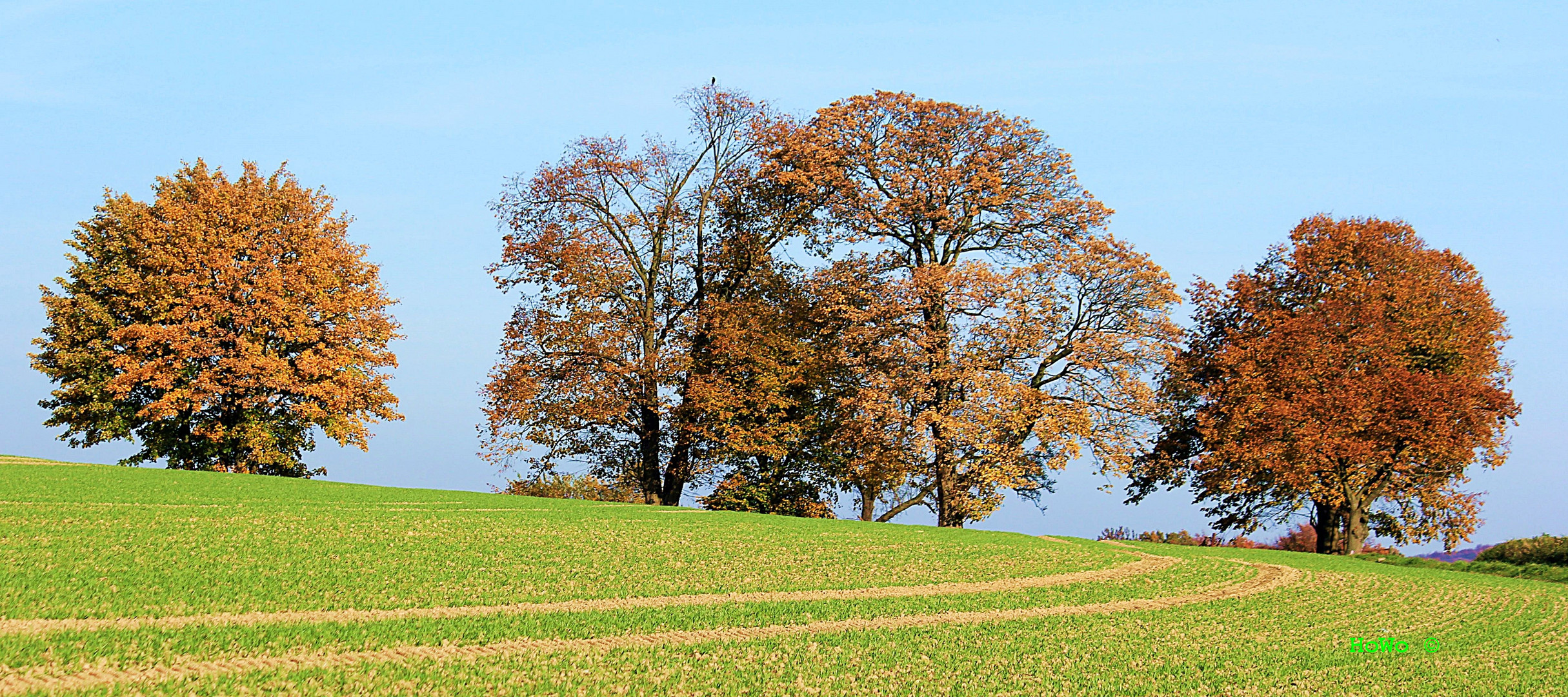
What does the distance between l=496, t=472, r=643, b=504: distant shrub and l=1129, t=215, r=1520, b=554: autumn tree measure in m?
16.8

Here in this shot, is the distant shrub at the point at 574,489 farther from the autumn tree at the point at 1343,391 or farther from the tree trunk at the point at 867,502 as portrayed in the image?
the autumn tree at the point at 1343,391

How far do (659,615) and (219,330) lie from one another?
27.7 metres

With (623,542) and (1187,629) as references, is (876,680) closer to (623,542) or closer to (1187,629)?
(1187,629)

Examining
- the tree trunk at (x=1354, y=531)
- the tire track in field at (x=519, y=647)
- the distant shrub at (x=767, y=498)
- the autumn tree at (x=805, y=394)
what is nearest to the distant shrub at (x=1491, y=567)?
the tree trunk at (x=1354, y=531)

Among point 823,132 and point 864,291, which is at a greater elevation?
point 823,132

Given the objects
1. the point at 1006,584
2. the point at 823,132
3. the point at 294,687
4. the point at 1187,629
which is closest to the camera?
the point at 294,687

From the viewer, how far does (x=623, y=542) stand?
1691cm

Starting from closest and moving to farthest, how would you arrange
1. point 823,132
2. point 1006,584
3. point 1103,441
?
point 1006,584, point 1103,441, point 823,132

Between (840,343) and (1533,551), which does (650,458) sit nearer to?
(840,343)

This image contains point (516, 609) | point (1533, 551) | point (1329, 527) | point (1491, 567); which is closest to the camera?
point (516, 609)

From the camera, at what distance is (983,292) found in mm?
28703

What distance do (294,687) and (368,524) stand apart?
34.0 feet

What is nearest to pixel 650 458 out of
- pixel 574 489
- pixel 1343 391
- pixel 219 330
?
pixel 574 489

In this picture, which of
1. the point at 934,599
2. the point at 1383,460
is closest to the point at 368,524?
the point at 934,599
